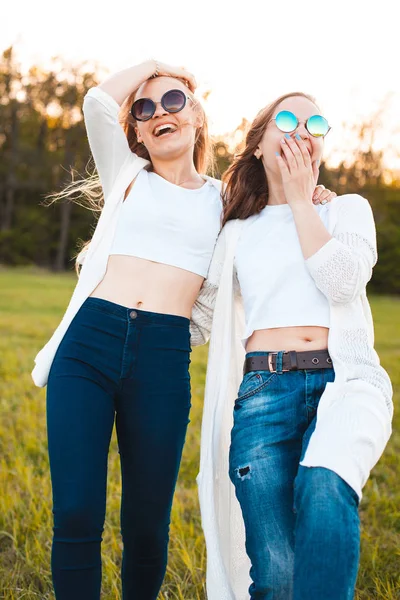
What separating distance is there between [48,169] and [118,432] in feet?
124

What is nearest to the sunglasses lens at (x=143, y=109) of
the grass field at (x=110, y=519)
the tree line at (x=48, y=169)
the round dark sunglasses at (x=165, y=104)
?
the round dark sunglasses at (x=165, y=104)

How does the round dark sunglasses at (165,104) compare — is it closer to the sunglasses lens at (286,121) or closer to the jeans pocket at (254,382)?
the sunglasses lens at (286,121)

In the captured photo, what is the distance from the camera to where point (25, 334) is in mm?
11711

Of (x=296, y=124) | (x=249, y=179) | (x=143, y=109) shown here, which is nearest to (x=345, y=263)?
(x=296, y=124)

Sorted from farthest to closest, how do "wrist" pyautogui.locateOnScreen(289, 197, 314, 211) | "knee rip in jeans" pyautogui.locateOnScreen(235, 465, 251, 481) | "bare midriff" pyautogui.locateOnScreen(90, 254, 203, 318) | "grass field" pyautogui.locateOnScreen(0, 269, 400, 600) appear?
1. "grass field" pyautogui.locateOnScreen(0, 269, 400, 600)
2. "bare midriff" pyautogui.locateOnScreen(90, 254, 203, 318)
3. "wrist" pyautogui.locateOnScreen(289, 197, 314, 211)
4. "knee rip in jeans" pyautogui.locateOnScreen(235, 465, 251, 481)

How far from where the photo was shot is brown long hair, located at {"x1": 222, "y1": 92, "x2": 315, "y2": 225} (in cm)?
307

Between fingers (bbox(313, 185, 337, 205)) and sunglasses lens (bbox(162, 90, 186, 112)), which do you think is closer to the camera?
fingers (bbox(313, 185, 337, 205))

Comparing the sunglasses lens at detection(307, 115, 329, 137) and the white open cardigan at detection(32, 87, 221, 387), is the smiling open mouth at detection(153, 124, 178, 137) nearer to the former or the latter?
the white open cardigan at detection(32, 87, 221, 387)

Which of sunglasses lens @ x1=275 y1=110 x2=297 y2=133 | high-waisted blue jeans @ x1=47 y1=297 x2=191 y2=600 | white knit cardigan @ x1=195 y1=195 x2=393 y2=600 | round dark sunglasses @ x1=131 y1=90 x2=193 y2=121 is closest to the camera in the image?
white knit cardigan @ x1=195 y1=195 x2=393 y2=600

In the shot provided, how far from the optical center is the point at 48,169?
128ft

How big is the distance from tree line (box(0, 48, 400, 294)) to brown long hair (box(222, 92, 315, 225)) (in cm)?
3392

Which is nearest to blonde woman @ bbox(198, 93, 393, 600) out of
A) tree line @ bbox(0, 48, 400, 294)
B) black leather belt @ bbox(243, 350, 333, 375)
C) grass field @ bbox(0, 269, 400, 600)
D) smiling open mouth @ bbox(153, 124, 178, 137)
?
black leather belt @ bbox(243, 350, 333, 375)

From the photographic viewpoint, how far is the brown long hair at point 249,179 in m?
3.07

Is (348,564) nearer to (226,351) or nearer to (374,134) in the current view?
(226,351)
